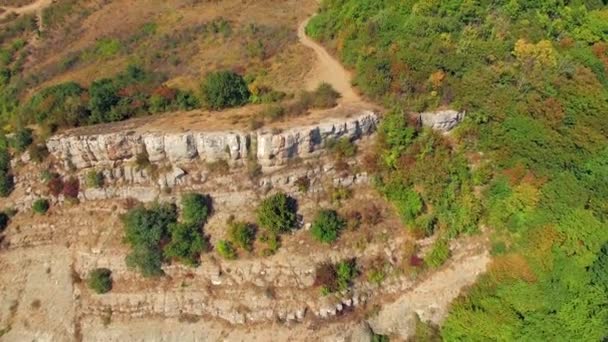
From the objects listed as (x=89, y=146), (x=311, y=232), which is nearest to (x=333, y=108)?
(x=311, y=232)

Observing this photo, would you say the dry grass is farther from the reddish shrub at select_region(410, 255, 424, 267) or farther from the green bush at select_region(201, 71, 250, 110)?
the reddish shrub at select_region(410, 255, 424, 267)

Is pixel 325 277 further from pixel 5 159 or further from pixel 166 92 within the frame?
pixel 5 159

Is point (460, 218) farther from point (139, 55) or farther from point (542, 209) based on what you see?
point (139, 55)

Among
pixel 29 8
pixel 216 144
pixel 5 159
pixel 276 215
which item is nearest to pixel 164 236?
pixel 216 144

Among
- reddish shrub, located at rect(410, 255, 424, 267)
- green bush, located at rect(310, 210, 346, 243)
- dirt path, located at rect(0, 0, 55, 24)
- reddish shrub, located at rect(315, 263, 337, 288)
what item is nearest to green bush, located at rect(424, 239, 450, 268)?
reddish shrub, located at rect(410, 255, 424, 267)

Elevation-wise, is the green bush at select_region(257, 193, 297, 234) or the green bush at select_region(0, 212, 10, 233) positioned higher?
the green bush at select_region(257, 193, 297, 234)

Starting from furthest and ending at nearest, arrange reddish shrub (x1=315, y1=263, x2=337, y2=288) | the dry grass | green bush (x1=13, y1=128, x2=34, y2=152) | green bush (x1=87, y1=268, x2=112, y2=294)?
the dry grass < green bush (x1=13, y1=128, x2=34, y2=152) < green bush (x1=87, y1=268, x2=112, y2=294) < reddish shrub (x1=315, y1=263, x2=337, y2=288)
